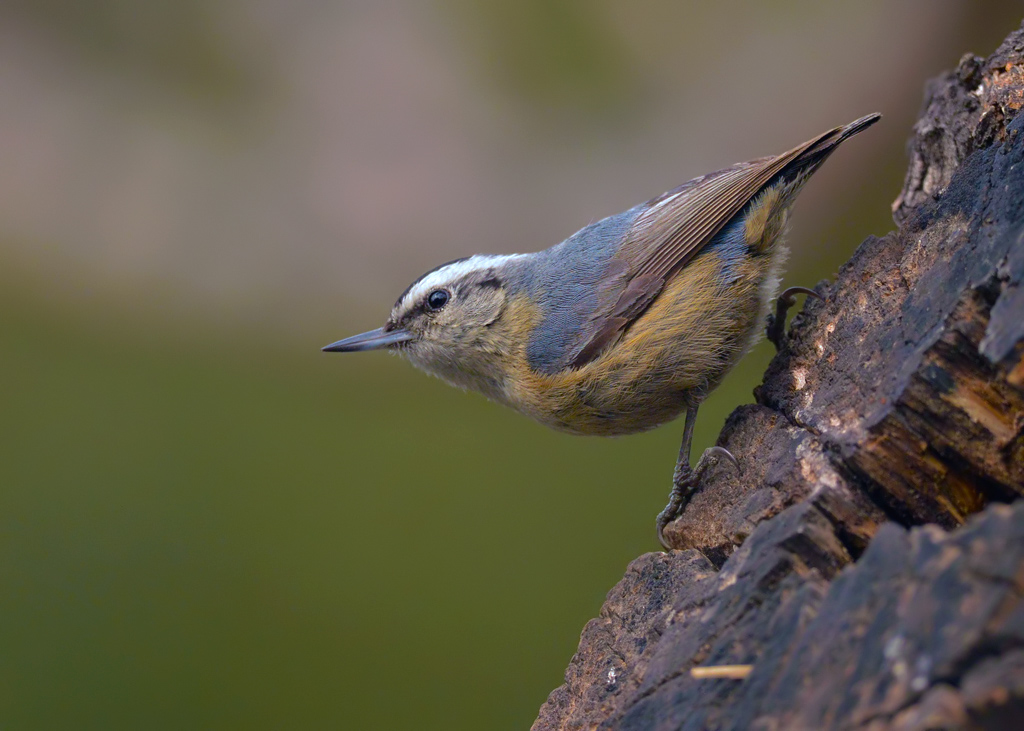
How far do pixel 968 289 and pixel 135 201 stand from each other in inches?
164

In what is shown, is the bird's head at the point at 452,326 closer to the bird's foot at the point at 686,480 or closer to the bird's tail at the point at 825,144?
the bird's foot at the point at 686,480

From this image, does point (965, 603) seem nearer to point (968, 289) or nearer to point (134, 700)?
point (968, 289)

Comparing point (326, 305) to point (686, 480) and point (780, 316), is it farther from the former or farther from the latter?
point (686, 480)

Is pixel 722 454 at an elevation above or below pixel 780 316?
below

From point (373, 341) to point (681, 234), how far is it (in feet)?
3.40

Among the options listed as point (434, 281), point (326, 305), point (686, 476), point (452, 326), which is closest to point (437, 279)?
point (434, 281)

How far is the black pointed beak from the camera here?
2.67 m

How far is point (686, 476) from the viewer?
6.91 feet

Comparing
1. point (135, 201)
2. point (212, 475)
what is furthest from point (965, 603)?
point (135, 201)

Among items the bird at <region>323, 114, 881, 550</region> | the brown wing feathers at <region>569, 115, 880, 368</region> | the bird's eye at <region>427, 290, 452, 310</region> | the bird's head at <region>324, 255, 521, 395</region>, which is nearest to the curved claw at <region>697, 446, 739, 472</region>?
the bird at <region>323, 114, 881, 550</region>

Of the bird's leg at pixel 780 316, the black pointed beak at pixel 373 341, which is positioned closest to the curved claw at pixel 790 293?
the bird's leg at pixel 780 316

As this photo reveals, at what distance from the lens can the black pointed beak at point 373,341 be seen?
8.77ft

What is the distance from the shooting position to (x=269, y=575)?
11.5 ft

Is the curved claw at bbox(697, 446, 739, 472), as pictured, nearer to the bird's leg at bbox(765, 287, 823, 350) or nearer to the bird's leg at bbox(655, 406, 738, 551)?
the bird's leg at bbox(655, 406, 738, 551)
